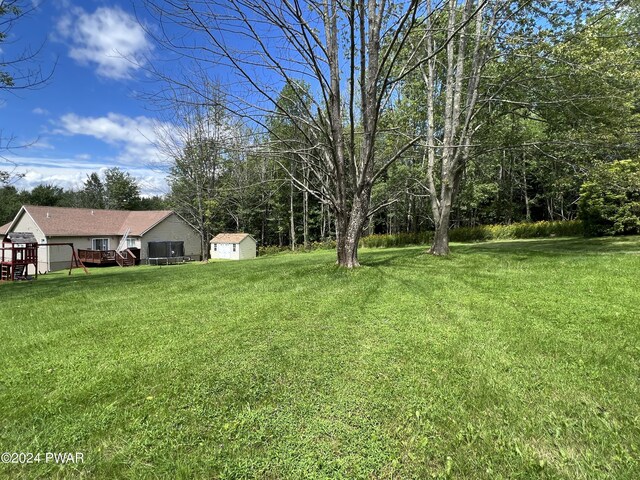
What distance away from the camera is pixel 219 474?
5.27 feet

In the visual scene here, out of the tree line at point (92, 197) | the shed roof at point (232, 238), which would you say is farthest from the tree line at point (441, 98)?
the tree line at point (92, 197)

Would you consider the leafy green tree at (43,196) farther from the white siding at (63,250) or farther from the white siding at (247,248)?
the white siding at (247,248)

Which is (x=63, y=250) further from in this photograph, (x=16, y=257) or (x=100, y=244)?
(x=16, y=257)

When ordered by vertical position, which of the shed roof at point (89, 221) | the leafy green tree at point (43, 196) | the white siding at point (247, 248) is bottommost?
the white siding at point (247, 248)

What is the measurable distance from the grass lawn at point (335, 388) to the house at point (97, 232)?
76.4 feet

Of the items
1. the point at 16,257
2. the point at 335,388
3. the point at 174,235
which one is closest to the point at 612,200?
the point at 335,388

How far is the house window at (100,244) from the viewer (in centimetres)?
2570

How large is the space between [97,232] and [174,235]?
5751 millimetres

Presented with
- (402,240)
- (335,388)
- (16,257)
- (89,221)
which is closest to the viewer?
(335,388)

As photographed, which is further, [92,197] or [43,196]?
[92,197]

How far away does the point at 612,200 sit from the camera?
39.1 feet

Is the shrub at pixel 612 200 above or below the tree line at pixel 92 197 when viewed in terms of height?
below

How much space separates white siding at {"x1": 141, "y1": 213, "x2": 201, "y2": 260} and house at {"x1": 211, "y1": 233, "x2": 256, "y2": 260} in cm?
413

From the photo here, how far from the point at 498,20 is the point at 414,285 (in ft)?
26.7
